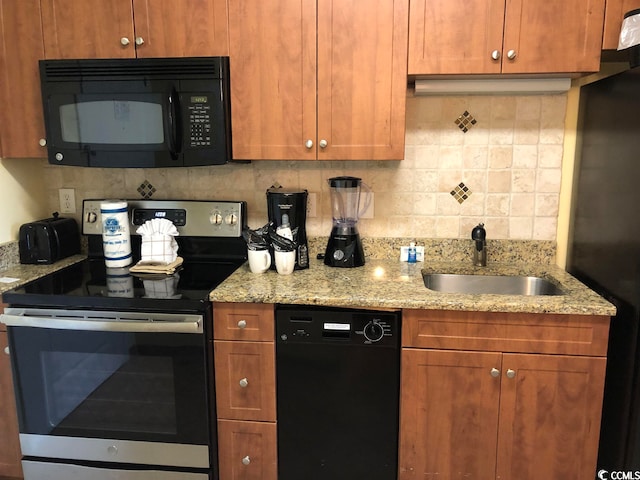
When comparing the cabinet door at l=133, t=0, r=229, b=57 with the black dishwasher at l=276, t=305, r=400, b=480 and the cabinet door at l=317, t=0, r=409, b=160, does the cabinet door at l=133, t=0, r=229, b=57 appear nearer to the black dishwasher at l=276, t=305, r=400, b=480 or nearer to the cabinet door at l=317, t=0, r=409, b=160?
the cabinet door at l=317, t=0, r=409, b=160

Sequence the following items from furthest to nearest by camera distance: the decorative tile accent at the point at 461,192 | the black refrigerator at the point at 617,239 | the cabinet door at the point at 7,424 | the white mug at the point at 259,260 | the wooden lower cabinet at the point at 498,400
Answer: the decorative tile accent at the point at 461,192 < the white mug at the point at 259,260 < the cabinet door at the point at 7,424 < the wooden lower cabinet at the point at 498,400 < the black refrigerator at the point at 617,239

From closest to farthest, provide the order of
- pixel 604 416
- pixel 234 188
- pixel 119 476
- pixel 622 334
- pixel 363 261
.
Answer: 1. pixel 622 334
2. pixel 604 416
3. pixel 119 476
4. pixel 363 261
5. pixel 234 188

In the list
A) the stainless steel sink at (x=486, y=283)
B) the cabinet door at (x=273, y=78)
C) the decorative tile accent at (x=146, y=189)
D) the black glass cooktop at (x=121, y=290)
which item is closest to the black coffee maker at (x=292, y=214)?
the cabinet door at (x=273, y=78)

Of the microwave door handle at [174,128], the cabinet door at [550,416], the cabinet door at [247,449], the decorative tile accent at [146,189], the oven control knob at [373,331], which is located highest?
the microwave door handle at [174,128]

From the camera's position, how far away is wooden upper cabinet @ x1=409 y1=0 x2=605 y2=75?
1.74 metres

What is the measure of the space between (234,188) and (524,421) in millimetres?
1539

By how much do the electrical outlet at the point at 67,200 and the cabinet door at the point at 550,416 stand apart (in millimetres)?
2058

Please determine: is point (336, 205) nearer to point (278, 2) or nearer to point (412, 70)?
point (412, 70)

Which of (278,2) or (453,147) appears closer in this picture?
(278,2)

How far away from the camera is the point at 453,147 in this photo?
2.17 m

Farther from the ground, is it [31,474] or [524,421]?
[524,421]

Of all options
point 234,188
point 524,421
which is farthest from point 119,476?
point 524,421

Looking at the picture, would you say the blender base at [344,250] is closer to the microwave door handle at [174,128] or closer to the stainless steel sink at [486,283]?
the stainless steel sink at [486,283]

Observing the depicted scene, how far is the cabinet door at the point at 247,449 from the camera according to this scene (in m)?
1.83
